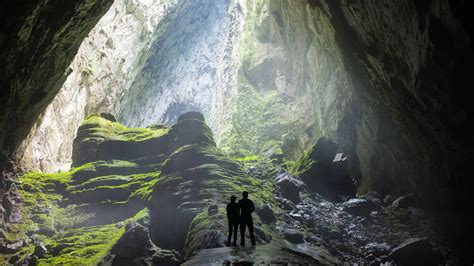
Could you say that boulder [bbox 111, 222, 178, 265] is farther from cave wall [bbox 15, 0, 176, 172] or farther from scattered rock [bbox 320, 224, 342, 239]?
cave wall [bbox 15, 0, 176, 172]

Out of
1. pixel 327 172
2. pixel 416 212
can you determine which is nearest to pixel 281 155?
pixel 327 172

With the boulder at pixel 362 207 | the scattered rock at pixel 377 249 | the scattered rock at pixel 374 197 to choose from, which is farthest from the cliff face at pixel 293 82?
the scattered rock at pixel 377 249

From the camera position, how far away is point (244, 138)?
66.8m

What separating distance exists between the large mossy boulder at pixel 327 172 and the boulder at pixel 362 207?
14.4 feet

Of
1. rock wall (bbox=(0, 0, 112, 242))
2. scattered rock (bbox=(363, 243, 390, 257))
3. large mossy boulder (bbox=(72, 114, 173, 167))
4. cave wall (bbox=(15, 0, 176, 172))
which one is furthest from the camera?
cave wall (bbox=(15, 0, 176, 172))

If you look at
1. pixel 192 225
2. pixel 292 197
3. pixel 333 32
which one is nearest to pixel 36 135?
pixel 192 225

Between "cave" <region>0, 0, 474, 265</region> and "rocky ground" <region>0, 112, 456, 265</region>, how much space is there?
0.50ft

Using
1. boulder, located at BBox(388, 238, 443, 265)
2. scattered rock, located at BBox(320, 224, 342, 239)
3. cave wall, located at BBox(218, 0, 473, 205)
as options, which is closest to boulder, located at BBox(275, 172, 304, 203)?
cave wall, located at BBox(218, 0, 473, 205)

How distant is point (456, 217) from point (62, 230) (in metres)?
30.4

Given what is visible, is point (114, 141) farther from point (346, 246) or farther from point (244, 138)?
point (346, 246)

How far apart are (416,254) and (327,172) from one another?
63.8 feet

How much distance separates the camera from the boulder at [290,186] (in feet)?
121

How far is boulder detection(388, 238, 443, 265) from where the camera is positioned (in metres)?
21.2

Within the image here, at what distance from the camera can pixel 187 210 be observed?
3102 cm
